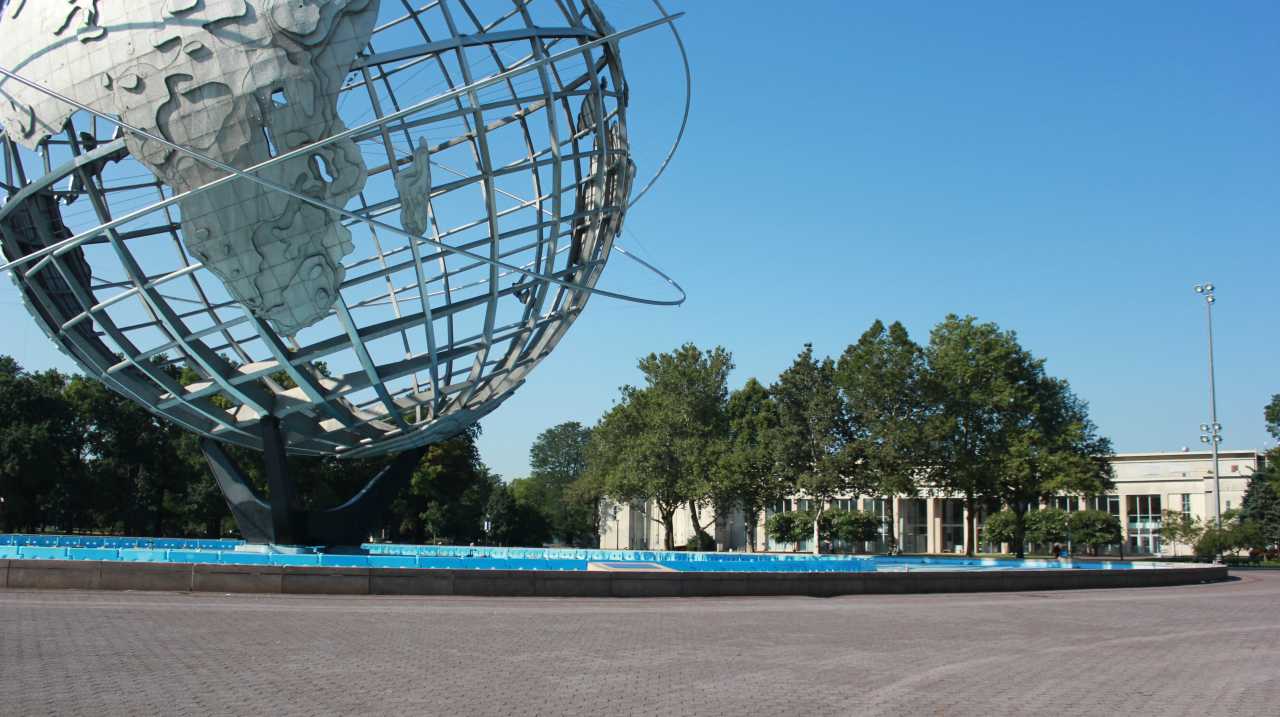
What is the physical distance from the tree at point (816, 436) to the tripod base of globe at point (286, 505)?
27.9m

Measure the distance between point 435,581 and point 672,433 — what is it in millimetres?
34350

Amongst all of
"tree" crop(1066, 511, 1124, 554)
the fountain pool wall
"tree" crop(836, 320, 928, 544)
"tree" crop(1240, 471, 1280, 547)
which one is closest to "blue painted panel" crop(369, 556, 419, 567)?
the fountain pool wall

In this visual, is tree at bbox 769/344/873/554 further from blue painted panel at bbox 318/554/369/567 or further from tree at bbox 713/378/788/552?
blue painted panel at bbox 318/554/369/567

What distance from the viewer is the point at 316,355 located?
643 inches

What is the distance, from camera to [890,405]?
147ft

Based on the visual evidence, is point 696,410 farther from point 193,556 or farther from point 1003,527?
point 193,556

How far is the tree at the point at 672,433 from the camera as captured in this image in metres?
49.1

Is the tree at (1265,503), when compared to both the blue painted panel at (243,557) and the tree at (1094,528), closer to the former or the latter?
the tree at (1094,528)

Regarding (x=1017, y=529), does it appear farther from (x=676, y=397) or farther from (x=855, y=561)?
(x=855, y=561)

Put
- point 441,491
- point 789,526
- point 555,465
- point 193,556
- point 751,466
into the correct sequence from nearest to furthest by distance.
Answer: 1. point 193,556
2. point 751,466
3. point 789,526
4. point 441,491
5. point 555,465


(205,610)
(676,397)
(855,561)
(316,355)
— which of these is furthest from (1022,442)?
(205,610)

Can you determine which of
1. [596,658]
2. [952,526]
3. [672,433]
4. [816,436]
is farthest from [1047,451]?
[596,658]

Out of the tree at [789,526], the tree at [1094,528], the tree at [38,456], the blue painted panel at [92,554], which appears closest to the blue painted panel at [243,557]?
the blue painted panel at [92,554]

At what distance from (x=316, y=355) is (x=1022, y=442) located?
114 ft
